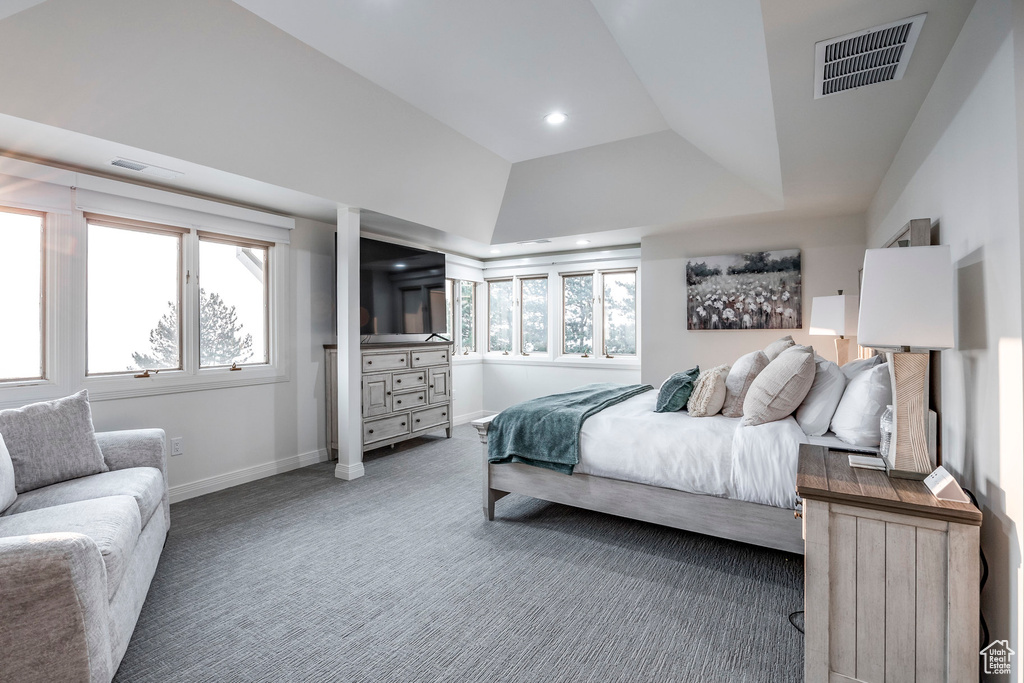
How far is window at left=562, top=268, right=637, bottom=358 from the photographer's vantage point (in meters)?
5.85

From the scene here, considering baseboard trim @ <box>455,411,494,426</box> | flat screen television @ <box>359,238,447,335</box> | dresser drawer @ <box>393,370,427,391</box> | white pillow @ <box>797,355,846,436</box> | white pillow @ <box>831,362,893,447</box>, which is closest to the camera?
white pillow @ <box>831,362,893,447</box>

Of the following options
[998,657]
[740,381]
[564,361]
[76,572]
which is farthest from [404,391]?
[998,657]

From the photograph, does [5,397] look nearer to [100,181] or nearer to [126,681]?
[100,181]

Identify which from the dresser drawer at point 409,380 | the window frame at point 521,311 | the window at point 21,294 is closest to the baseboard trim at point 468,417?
the window frame at point 521,311

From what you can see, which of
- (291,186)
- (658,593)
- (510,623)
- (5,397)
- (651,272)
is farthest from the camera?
(651,272)

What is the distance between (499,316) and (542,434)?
3.99 m

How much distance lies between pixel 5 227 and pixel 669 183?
4.71 meters

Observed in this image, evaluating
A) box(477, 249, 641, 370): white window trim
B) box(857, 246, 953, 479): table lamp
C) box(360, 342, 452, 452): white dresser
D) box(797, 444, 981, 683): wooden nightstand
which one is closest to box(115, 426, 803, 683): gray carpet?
box(797, 444, 981, 683): wooden nightstand

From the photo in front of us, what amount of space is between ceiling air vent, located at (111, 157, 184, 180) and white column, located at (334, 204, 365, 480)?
47.1 inches

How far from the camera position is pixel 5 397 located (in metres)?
2.76

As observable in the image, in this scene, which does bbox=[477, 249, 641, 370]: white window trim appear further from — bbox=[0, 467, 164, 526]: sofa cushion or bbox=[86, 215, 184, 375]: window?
bbox=[0, 467, 164, 526]: sofa cushion

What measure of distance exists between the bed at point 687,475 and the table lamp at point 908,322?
68cm

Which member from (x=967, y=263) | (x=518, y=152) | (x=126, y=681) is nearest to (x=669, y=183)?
(x=518, y=152)

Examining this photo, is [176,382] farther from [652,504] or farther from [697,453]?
[697,453]
